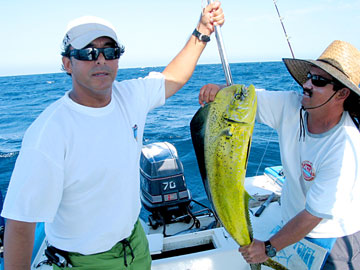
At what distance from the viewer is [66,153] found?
1.51 meters

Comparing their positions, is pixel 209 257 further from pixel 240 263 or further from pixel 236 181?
pixel 236 181

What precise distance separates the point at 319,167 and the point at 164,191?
2.41 metres

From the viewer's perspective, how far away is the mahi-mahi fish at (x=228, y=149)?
1.82 metres

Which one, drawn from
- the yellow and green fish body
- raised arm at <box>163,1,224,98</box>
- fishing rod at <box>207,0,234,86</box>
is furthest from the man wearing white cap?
fishing rod at <box>207,0,234,86</box>

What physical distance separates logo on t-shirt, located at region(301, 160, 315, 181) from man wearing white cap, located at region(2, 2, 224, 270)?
125 centimetres

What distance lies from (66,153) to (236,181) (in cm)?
105

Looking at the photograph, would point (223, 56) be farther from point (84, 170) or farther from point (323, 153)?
point (84, 170)

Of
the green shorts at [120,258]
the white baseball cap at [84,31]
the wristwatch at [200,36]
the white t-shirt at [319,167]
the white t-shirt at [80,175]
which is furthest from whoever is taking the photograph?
the wristwatch at [200,36]

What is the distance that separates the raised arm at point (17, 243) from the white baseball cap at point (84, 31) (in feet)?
3.30

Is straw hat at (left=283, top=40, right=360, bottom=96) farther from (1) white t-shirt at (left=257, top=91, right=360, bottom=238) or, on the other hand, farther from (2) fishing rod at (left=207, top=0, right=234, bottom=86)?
(2) fishing rod at (left=207, top=0, right=234, bottom=86)

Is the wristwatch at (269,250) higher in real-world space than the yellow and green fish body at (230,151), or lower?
lower

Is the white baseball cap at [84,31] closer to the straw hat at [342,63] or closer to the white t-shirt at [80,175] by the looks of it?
the white t-shirt at [80,175]

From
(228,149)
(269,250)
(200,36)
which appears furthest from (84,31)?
(269,250)

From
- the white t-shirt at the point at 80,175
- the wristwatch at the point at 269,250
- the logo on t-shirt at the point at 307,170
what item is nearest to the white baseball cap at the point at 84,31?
the white t-shirt at the point at 80,175
